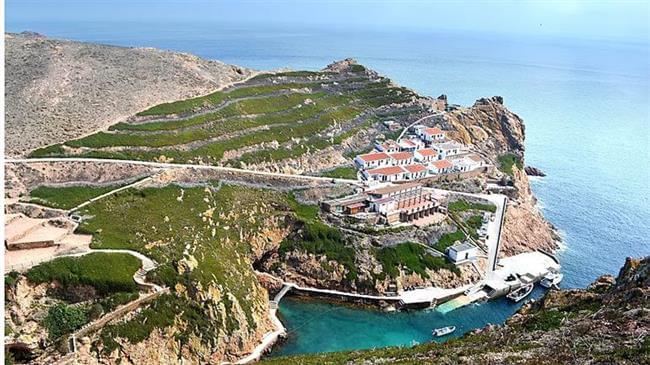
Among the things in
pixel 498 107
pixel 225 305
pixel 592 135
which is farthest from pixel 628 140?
pixel 225 305

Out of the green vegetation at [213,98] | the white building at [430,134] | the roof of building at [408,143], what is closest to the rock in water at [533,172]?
the white building at [430,134]

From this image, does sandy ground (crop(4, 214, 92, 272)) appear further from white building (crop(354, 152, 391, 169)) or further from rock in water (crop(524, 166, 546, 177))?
rock in water (crop(524, 166, 546, 177))

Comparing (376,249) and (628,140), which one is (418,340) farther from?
(628,140)

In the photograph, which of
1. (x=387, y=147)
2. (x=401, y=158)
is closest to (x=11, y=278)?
(x=401, y=158)

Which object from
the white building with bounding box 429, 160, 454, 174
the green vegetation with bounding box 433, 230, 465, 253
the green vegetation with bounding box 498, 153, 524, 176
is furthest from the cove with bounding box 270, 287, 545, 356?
the green vegetation with bounding box 498, 153, 524, 176

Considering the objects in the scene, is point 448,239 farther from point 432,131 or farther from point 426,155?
point 432,131

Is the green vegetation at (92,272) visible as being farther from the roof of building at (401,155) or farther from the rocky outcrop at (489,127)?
the rocky outcrop at (489,127)
